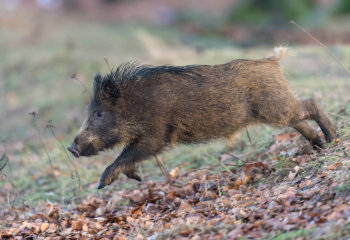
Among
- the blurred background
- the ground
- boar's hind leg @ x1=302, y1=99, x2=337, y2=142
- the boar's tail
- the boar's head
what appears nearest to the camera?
the ground

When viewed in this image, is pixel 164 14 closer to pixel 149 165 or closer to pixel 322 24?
pixel 322 24

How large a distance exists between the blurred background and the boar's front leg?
553mm

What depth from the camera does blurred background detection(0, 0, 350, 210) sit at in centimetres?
849

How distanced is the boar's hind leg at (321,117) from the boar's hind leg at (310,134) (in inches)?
4.4

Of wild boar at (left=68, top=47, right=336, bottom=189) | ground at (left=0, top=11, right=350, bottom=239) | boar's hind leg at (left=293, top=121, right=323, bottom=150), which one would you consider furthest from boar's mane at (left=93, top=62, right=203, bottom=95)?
boar's hind leg at (left=293, top=121, right=323, bottom=150)

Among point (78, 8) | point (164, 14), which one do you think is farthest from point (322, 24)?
point (78, 8)

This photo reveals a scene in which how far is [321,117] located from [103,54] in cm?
1094

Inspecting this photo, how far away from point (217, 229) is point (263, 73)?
2.42 m

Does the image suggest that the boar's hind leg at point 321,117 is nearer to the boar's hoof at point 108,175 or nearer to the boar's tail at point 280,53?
the boar's tail at point 280,53

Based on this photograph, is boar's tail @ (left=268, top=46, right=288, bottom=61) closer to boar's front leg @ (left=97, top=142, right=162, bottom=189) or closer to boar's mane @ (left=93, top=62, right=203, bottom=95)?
boar's mane @ (left=93, top=62, right=203, bottom=95)

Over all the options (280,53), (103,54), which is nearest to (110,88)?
(280,53)

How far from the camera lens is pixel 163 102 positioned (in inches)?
250

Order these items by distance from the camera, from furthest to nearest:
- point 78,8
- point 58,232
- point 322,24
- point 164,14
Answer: point 78,8 → point 164,14 → point 322,24 → point 58,232

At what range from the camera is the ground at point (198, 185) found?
15.9ft
